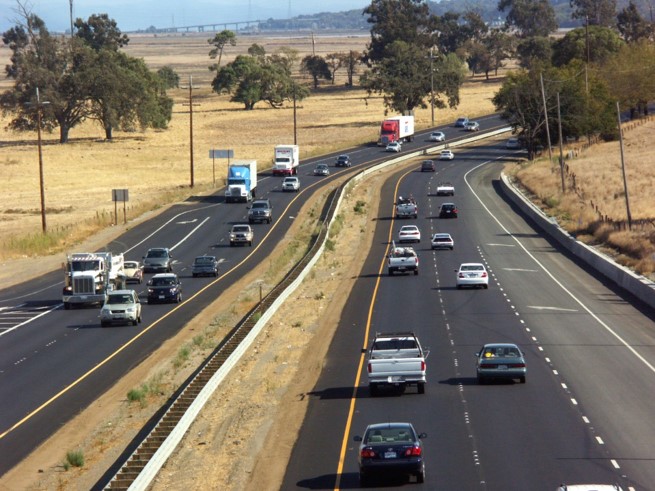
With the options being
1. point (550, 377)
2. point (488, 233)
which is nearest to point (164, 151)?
point (488, 233)

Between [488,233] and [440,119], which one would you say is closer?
[488,233]

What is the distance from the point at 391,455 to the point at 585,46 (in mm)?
172279

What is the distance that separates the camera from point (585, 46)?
18775 centimetres

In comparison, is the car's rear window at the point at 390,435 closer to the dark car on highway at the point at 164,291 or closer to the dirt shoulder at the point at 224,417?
the dirt shoulder at the point at 224,417

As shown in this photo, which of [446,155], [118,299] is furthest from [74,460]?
[446,155]

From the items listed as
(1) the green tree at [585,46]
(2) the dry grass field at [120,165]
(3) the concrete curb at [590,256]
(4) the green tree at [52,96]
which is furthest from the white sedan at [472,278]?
(1) the green tree at [585,46]

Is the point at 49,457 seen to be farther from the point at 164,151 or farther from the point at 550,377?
the point at 164,151

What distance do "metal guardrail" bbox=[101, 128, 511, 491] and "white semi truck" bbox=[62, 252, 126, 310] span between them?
889 centimetres

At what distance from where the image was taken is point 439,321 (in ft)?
161

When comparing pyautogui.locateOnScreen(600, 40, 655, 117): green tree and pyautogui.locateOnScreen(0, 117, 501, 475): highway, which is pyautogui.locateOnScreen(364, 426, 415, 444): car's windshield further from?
pyautogui.locateOnScreen(600, 40, 655, 117): green tree

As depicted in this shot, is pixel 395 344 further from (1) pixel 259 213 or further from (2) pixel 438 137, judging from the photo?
(2) pixel 438 137

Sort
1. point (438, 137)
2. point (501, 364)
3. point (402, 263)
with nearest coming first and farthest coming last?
point (501, 364)
point (402, 263)
point (438, 137)

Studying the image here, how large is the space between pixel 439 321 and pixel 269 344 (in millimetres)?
7671

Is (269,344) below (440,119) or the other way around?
below
